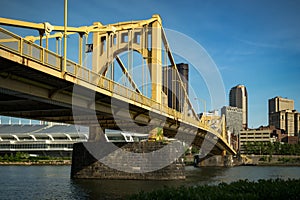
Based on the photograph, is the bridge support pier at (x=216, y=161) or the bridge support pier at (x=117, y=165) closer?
the bridge support pier at (x=117, y=165)

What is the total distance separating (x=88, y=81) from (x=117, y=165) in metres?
23.5

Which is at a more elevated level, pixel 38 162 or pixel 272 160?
pixel 38 162

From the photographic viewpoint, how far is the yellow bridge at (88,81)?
74.3 ft

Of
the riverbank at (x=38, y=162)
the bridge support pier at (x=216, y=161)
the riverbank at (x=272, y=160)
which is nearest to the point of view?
the bridge support pier at (x=216, y=161)

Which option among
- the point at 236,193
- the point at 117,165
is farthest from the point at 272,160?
the point at 236,193

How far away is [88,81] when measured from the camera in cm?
2828

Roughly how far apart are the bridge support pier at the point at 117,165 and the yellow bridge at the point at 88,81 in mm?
1974

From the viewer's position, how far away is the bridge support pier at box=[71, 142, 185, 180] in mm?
49031

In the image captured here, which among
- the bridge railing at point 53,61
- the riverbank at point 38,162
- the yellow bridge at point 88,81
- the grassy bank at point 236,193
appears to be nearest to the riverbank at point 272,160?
the riverbank at point 38,162

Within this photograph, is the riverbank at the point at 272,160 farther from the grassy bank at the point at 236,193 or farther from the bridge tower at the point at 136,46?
the grassy bank at the point at 236,193

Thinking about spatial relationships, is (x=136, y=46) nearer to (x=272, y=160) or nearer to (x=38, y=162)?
(x=38, y=162)

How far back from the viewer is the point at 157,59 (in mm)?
50000

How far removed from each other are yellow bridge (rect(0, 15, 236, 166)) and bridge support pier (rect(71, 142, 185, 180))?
77.7 inches

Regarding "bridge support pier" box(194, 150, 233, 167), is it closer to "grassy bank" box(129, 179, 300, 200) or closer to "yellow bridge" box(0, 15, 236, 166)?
"yellow bridge" box(0, 15, 236, 166)
